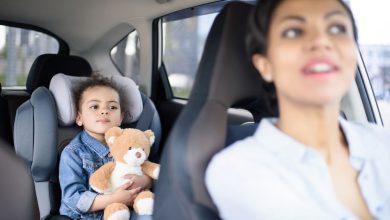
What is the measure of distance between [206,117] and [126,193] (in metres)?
0.95

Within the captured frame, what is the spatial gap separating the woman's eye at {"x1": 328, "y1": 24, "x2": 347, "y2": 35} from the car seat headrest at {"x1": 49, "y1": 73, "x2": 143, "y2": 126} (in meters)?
1.49

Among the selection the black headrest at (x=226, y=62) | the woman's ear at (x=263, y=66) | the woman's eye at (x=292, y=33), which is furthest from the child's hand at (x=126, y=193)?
the woman's eye at (x=292, y=33)

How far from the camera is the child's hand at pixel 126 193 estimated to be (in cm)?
188

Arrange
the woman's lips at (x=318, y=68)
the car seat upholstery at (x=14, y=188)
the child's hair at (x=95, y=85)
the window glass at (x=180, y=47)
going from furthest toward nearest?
the window glass at (x=180, y=47)
the child's hair at (x=95, y=85)
the car seat upholstery at (x=14, y=188)
the woman's lips at (x=318, y=68)

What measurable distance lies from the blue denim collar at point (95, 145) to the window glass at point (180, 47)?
623 millimetres

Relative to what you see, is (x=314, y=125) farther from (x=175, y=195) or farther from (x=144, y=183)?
(x=144, y=183)

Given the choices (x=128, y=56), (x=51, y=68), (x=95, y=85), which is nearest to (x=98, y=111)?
(x=95, y=85)

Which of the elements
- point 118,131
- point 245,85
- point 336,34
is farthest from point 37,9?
point 336,34

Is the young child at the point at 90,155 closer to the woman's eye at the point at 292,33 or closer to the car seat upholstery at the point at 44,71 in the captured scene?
the car seat upholstery at the point at 44,71

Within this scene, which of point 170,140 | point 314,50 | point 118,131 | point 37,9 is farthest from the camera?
point 37,9

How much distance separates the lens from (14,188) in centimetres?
128

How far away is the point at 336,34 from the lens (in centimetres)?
98

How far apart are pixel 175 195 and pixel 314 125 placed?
325mm

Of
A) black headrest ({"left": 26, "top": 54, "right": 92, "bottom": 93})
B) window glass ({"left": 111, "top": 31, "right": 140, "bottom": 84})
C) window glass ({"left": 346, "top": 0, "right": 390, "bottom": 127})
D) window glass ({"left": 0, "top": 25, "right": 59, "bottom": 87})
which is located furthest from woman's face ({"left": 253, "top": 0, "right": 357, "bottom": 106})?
window glass ({"left": 0, "top": 25, "right": 59, "bottom": 87})
